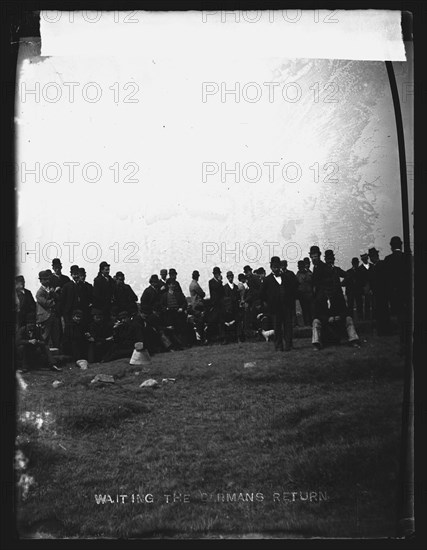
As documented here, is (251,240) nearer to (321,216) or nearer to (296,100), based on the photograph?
(321,216)

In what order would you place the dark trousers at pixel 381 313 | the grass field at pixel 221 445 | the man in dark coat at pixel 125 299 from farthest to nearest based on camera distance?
1. the man in dark coat at pixel 125 299
2. the dark trousers at pixel 381 313
3. the grass field at pixel 221 445

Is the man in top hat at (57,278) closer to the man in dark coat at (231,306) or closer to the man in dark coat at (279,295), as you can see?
the man in dark coat at (231,306)

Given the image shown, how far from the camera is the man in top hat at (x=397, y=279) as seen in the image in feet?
15.1

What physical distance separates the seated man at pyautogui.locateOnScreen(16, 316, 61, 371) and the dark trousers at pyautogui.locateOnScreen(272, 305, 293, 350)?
5.61 ft

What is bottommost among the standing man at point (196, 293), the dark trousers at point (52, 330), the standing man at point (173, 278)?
the dark trousers at point (52, 330)

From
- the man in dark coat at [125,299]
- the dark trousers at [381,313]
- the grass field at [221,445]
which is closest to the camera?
the grass field at [221,445]

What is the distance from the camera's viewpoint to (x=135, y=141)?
4691mm

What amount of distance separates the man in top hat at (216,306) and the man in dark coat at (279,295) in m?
0.33

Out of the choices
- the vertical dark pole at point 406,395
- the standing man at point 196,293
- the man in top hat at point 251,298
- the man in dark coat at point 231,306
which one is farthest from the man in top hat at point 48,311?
the vertical dark pole at point 406,395

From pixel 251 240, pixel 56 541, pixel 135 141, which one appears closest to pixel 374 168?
pixel 251 240

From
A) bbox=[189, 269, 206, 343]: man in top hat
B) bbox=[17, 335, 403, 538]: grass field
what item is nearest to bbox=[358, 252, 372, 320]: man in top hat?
bbox=[17, 335, 403, 538]: grass field

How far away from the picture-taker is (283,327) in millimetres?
4641

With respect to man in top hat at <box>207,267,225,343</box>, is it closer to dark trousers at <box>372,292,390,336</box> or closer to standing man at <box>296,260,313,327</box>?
standing man at <box>296,260,313,327</box>

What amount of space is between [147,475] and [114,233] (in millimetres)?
1861
